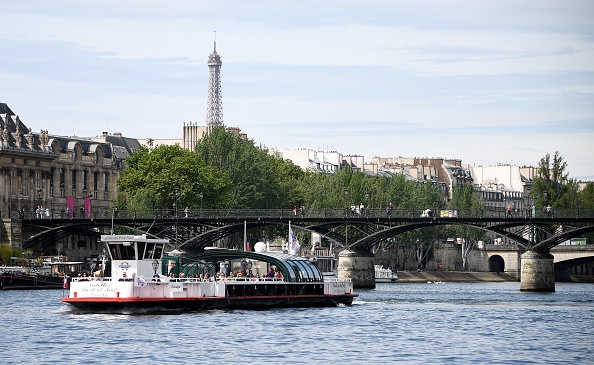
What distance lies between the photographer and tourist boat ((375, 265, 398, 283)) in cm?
18925

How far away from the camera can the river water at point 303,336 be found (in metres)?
63.4

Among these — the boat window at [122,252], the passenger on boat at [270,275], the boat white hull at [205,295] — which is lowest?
Result: the boat white hull at [205,295]

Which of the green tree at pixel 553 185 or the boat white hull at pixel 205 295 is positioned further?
the green tree at pixel 553 185

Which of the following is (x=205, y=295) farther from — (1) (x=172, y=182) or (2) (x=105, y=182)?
(2) (x=105, y=182)

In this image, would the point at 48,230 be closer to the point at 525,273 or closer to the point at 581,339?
the point at 525,273

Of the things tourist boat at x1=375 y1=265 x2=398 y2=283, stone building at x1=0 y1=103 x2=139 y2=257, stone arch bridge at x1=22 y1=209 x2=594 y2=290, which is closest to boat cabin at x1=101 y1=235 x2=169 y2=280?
stone arch bridge at x1=22 y1=209 x2=594 y2=290

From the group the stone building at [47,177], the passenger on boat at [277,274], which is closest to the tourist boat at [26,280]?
the stone building at [47,177]

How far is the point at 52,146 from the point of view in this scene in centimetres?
17112

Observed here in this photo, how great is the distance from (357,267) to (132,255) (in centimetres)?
6313

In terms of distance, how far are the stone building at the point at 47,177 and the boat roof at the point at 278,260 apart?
5779 cm

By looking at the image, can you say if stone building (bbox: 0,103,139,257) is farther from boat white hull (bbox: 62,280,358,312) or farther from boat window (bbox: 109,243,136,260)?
boat window (bbox: 109,243,136,260)

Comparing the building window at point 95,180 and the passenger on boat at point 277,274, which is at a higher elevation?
the building window at point 95,180

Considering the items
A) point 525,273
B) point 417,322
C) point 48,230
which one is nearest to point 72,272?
point 48,230

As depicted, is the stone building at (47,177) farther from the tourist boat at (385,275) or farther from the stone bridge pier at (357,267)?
the tourist boat at (385,275)
